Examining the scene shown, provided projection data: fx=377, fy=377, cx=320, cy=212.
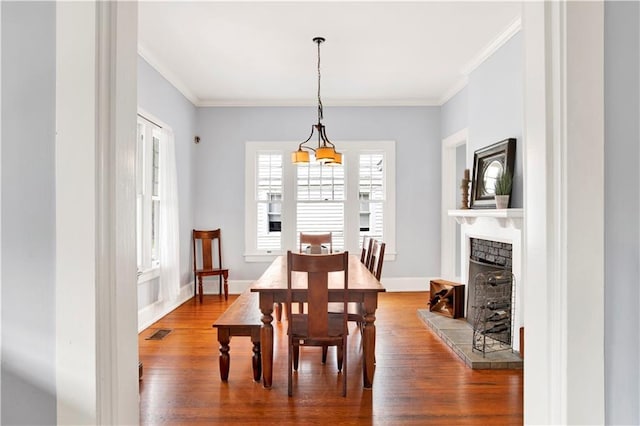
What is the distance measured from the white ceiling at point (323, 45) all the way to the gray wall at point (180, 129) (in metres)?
0.15

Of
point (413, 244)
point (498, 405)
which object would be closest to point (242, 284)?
point (413, 244)

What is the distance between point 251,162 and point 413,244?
2.70m

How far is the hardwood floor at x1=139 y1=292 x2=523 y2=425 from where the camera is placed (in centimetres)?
217

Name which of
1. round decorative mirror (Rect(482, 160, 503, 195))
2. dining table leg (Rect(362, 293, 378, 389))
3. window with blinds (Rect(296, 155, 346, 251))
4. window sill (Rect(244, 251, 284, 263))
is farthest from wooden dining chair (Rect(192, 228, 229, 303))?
round decorative mirror (Rect(482, 160, 503, 195))

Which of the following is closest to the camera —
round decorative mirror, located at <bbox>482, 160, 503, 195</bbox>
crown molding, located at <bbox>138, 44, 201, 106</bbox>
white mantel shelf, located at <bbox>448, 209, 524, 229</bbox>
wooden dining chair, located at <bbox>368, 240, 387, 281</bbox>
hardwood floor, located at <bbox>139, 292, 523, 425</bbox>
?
hardwood floor, located at <bbox>139, 292, 523, 425</bbox>

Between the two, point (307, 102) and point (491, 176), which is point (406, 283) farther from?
point (307, 102)

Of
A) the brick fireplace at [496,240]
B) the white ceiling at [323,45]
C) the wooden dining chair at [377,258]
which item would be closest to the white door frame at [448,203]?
the white ceiling at [323,45]

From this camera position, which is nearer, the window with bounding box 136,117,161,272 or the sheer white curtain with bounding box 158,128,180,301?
the window with bounding box 136,117,161,272

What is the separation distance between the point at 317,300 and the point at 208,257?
3.35 m
